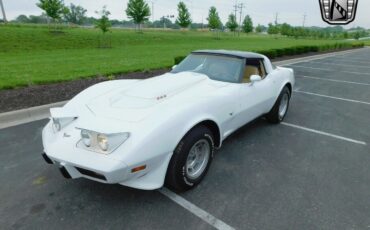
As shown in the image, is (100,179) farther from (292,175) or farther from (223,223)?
(292,175)

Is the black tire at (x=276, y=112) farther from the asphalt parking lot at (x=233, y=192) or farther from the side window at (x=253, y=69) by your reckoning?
the side window at (x=253, y=69)

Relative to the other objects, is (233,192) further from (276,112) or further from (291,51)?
(291,51)

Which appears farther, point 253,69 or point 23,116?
point 23,116

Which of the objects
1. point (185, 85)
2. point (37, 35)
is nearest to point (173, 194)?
point (185, 85)

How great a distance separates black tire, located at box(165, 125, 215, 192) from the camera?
2.57m

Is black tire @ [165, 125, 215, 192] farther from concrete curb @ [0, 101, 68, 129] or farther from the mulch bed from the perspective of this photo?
the mulch bed

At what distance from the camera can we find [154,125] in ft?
7.80

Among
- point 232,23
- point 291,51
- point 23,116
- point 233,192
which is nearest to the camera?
point 233,192

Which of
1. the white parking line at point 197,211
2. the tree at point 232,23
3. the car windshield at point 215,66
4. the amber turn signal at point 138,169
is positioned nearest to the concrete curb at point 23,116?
the car windshield at point 215,66

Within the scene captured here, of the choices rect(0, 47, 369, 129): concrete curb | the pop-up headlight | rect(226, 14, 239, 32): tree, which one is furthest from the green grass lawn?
rect(226, 14, 239, 32): tree

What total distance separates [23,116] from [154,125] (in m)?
3.73

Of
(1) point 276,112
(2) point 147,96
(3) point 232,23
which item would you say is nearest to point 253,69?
(1) point 276,112

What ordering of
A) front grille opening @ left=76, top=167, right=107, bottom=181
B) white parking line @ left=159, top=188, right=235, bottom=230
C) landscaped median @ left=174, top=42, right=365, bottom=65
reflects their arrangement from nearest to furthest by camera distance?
front grille opening @ left=76, top=167, right=107, bottom=181 < white parking line @ left=159, top=188, right=235, bottom=230 < landscaped median @ left=174, top=42, right=365, bottom=65

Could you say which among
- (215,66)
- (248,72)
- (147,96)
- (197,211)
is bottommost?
(197,211)
